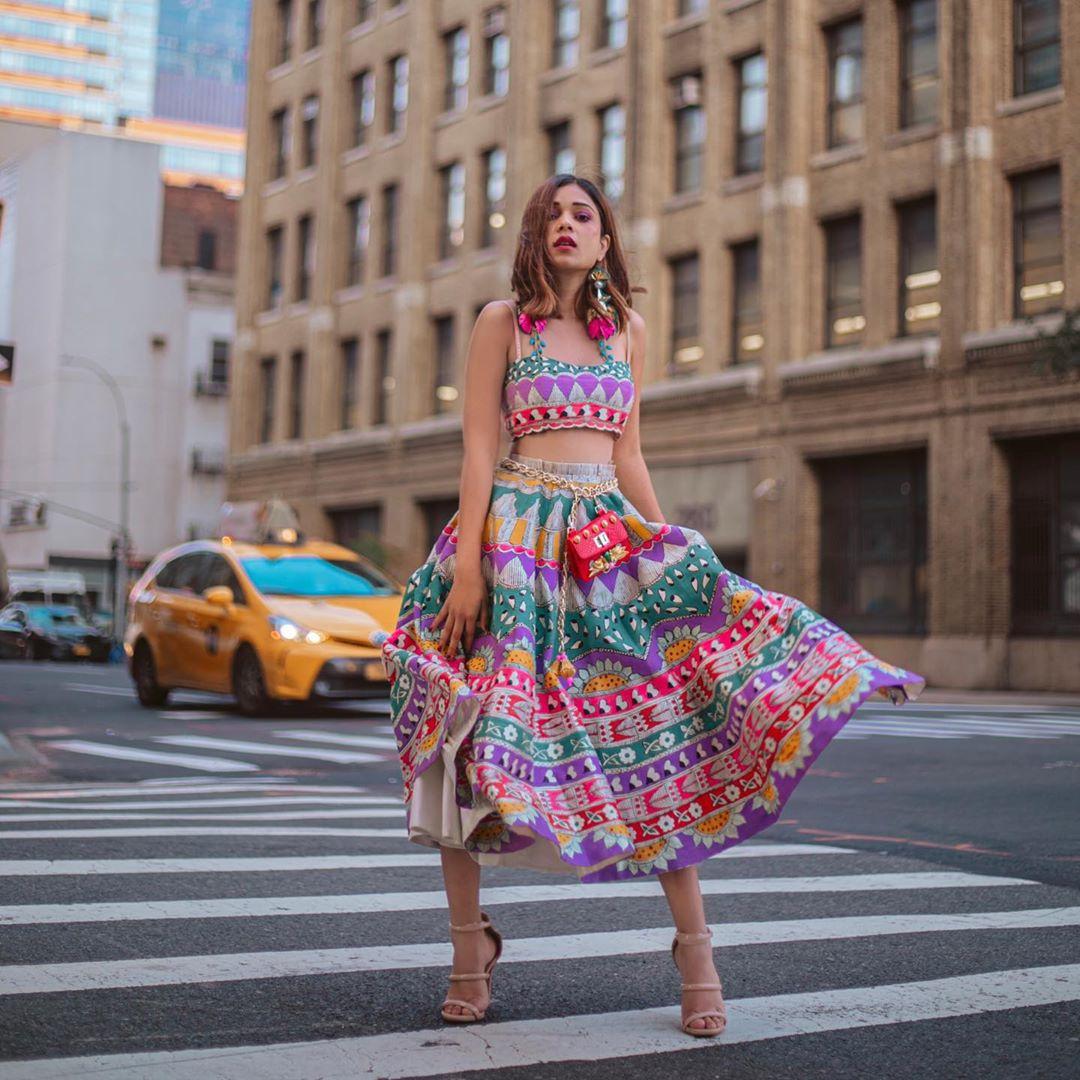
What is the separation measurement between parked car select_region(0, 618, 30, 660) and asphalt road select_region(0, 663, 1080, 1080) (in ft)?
2.57

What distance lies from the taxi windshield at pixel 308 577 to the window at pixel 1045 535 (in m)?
14.3

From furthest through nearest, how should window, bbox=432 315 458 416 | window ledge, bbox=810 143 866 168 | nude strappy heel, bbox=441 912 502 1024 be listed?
window, bbox=432 315 458 416 < window ledge, bbox=810 143 866 168 < nude strappy heel, bbox=441 912 502 1024

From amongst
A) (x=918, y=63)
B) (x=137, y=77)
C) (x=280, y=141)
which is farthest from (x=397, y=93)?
(x=137, y=77)

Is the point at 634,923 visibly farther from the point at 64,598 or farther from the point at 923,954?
the point at 64,598

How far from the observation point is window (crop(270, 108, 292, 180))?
1901 inches

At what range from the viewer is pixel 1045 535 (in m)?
27.9

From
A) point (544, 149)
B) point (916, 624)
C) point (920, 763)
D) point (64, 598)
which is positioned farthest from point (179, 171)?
point (920, 763)

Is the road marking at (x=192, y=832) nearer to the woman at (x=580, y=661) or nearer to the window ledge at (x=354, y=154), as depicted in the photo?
the woman at (x=580, y=661)

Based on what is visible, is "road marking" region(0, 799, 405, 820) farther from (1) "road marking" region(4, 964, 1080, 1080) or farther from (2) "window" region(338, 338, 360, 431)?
(2) "window" region(338, 338, 360, 431)

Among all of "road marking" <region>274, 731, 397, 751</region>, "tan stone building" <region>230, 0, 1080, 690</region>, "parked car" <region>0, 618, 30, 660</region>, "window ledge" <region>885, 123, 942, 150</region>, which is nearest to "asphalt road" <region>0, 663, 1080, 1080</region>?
"parked car" <region>0, 618, 30, 660</region>

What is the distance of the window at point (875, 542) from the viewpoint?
97.9ft

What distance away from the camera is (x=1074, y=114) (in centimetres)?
2727

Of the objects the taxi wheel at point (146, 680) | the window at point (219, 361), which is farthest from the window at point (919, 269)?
the window at point (219, 361)

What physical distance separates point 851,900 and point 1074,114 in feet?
78.9
